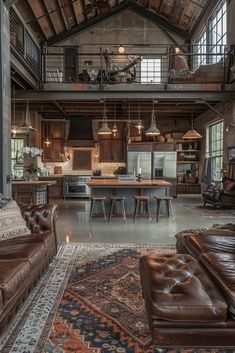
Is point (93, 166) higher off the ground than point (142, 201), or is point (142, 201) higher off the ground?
point (93, 166)

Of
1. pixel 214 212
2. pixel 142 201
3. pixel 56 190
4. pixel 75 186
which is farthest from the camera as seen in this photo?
pixel 56 190

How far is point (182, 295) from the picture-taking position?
2.03 metres

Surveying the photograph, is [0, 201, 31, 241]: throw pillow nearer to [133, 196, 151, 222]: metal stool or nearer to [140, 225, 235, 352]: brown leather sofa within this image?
[140, 225, 235, 352]: brown leather sofa

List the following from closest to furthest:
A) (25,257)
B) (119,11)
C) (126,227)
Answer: (25,257), (126,227), (119,11)

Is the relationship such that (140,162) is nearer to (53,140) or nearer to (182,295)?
(53,140)

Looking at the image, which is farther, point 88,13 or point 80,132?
point 80,132


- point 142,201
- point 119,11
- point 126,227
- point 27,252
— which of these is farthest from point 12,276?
point 119,11

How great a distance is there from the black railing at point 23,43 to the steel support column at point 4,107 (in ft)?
3.92

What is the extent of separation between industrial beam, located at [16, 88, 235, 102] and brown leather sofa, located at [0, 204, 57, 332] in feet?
18.8

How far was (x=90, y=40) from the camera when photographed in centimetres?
1390

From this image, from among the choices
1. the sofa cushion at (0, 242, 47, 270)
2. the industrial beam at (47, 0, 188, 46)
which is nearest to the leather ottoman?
the sofa cushion at (0, 242, 47, 270)

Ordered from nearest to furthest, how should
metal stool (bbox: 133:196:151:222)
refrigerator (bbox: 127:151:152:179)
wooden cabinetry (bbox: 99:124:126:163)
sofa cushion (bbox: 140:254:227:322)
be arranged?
sofa cushion (bbox: 140:254:227:322), metal stool (bbox: 133:196:151:222), refrigerator (bbox: 127:151:152:179), wooden cabinetry (bbox: 99:124:126:163)

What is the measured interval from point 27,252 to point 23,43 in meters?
6.47

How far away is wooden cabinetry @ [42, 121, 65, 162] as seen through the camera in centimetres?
1294
